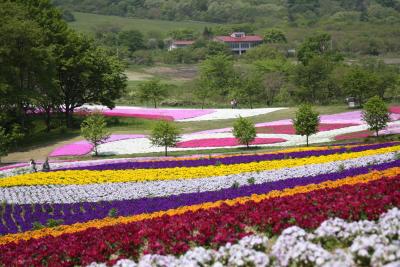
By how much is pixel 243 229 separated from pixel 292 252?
298cm

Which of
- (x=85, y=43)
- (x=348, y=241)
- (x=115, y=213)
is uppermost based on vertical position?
(x=85, y=43)

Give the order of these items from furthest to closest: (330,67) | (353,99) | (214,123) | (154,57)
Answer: (154,57)
(330,67)
(353,99)
(214,123)

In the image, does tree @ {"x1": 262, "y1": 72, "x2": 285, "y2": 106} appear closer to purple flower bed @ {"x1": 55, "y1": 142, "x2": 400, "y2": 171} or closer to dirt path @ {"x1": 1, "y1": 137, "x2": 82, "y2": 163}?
dirt path @ {"x1": 1, "y1": 137, "x2": 82, "y2": 163}

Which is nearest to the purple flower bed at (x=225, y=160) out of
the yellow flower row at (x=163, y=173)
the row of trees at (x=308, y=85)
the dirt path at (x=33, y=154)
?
the yellow flower row at (x=163, y=173)

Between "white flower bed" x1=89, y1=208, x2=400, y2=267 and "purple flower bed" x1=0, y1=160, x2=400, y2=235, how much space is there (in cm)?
784

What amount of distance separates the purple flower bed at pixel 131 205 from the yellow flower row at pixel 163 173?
4.14 metres

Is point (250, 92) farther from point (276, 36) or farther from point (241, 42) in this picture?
point (241, 42)

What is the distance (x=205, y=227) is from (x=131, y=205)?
8.34m

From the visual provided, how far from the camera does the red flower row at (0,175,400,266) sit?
11672mm

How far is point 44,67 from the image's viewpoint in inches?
2007

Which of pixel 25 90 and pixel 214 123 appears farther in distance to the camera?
pixel 214 123

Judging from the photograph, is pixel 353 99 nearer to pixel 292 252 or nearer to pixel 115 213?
pixel 115 213

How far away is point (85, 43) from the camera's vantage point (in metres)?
63.1

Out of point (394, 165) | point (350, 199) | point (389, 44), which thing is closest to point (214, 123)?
point (394, 165)
